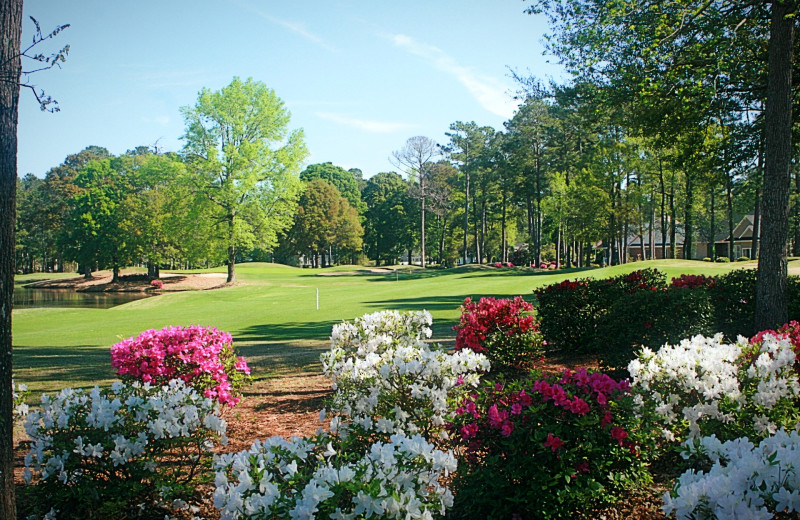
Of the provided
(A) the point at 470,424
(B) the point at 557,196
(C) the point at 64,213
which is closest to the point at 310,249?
(C) the point at 64,213

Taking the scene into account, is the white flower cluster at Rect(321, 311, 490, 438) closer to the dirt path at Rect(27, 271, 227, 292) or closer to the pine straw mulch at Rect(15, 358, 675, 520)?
the pine straw mulch at Rect(15, 358, 675, 520)

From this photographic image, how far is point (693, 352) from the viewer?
14.6 feet

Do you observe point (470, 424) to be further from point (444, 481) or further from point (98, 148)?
point (98, 148)

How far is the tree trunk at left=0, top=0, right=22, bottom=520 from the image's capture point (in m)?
3.17

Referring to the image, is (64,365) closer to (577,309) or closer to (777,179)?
(577,309)

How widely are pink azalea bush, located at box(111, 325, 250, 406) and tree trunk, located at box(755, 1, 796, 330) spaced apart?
23.5 feet

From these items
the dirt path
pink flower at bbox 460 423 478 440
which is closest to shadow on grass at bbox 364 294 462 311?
pink flower at bbox 460 423 478 440

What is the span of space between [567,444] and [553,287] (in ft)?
20.0

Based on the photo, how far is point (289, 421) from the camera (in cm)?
626

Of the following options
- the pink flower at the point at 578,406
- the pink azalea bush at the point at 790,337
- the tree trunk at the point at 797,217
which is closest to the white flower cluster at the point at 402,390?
the pink flower at the point at 578,406

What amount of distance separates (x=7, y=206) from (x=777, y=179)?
880 cm

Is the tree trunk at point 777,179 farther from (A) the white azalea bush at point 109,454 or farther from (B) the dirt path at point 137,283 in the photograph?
(B) the dirt path at point 137,283

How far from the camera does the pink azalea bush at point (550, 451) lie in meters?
3.21

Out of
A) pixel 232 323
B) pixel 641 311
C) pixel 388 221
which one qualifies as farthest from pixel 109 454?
pixel 388 221
